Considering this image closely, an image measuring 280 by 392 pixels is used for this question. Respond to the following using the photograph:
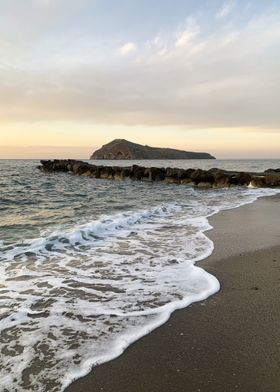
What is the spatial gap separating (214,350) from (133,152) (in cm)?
17449

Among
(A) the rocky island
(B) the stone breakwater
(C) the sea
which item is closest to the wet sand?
(C) the sea

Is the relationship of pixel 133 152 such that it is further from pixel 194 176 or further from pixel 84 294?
pixel 84 294

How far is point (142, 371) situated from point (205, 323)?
46.0 inches

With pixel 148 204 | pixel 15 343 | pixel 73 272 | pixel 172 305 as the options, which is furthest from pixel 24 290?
pixel 148 204

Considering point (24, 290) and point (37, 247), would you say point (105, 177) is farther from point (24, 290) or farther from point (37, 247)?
point (24, 290)

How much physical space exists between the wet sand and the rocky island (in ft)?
563

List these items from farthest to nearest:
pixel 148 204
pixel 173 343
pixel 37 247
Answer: pixel 148 204 < pixel 37 247 < pixel 173 343

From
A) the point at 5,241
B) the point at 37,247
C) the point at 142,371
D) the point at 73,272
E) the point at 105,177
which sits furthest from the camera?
the point at 105,177

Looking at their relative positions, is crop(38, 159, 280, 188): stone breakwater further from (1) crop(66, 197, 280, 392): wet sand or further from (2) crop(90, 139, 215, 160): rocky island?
(2) crop(90, 139, 215, 160): rocky island

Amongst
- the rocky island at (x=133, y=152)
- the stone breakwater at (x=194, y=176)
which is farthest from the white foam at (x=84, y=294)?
the rocky island at (x=133, y=152)

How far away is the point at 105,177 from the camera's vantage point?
42.4 metres

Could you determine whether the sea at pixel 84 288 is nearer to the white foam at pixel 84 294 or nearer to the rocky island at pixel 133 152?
the white foam at pixel 84 294

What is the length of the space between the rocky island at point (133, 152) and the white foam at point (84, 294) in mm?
168232

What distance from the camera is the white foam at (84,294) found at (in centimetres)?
354
